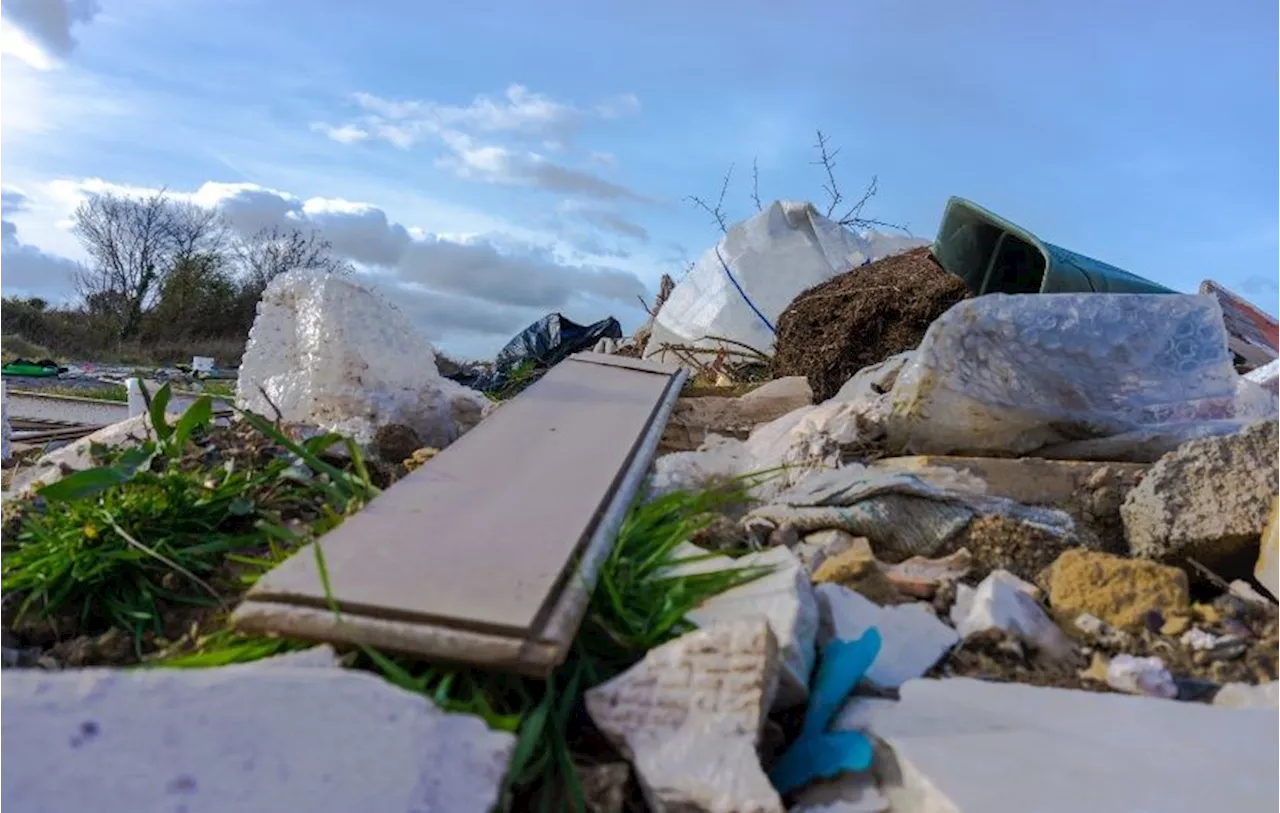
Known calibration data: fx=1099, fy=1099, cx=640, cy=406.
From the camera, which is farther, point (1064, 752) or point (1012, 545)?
point (1012, 545)

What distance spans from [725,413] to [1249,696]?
8.12ft

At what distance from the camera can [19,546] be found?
2.75 m

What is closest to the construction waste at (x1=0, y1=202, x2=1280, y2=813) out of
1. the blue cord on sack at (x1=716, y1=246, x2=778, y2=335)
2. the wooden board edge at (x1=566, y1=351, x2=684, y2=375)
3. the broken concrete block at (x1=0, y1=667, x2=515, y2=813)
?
the broken concrete block at (x1=0, y1=667, x2=515, y2=813)

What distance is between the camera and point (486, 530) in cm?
207

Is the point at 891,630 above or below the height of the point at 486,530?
below

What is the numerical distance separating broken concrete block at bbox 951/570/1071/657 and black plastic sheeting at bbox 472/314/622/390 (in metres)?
6.04

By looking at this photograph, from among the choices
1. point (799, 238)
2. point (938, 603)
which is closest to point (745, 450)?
point (938, 603)

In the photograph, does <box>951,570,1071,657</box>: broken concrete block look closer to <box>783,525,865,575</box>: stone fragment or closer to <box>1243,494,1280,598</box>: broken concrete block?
<box>783,525,865,575</box>: stone fragment

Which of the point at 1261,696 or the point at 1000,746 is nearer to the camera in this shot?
the point at 1000,746

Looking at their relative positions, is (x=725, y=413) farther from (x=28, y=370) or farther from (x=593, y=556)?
(x=28, y=370)

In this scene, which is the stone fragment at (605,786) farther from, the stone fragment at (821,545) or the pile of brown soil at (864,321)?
the pile of brown soil at (864,321)

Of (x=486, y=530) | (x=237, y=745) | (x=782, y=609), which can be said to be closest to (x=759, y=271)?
(x=486, y=530)

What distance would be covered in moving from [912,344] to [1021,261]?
92cm

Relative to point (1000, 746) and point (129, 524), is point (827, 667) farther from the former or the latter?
point (129, 524)
